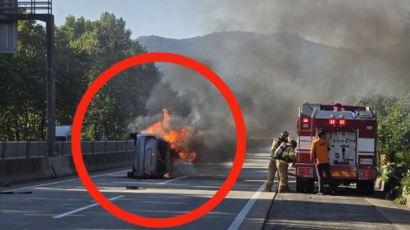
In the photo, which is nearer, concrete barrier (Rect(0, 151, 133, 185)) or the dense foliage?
concrete barrier (Rect(0, 151, 133, 185))

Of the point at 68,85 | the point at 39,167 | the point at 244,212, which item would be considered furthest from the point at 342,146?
the point at 68,85

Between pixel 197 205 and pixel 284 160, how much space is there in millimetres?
6568

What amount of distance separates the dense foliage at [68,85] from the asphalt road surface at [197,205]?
3830 cm

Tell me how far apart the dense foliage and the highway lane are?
36.8 metres

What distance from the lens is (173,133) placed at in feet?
107

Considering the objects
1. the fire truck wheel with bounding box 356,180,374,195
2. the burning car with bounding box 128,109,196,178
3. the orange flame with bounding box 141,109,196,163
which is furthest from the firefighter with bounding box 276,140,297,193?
the orange flame with bounding box 141,109,196,163

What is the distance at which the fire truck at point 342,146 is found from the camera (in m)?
22.9

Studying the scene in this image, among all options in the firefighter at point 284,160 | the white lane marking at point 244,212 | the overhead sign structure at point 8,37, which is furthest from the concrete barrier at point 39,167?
the firefighter at point 284,160

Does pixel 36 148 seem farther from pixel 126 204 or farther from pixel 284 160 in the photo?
pixel 126 204

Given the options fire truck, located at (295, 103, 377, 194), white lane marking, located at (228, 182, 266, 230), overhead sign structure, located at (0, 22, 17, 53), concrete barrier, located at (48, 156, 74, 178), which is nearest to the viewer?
white lane marking, located at (228, 182, 266, 230)

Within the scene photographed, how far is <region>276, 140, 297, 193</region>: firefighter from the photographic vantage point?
23125 mm

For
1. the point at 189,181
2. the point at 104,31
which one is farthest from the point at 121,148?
the point at 104,31

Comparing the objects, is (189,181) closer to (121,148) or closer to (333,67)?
(333,67)

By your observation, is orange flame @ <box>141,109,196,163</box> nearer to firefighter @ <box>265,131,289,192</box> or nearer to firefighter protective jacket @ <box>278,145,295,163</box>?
firefighter @ <box>265,131,289,192</box>
